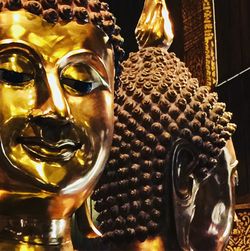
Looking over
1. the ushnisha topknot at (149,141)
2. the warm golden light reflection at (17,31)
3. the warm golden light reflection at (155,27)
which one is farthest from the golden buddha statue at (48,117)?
the warm golden light reflection at (155,27)

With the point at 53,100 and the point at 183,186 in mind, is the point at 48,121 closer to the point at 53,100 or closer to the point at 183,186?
the point at 53,100

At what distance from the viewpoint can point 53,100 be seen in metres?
0.92

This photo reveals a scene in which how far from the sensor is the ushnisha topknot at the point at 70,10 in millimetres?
964

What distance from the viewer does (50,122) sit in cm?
91

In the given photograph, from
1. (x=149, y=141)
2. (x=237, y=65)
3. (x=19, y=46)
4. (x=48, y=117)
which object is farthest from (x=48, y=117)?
(x=237, y=65)

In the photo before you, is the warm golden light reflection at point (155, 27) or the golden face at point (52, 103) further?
the warm golden light reflection at point (155, 27)

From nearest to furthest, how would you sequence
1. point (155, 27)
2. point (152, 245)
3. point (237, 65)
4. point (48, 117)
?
1. point (48, 117)
2. point (152, 245)
3. point (155, 27)
4. point (237, 65)

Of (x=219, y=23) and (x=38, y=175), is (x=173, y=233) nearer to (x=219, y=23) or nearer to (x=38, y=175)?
(x=38, y=175)

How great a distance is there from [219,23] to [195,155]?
5.74 ft

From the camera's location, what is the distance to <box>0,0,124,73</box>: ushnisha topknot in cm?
96

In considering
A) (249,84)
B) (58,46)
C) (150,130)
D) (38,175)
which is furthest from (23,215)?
(249,84)

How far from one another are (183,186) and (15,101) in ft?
1.32

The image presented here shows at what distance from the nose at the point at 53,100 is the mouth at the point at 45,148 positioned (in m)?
0.03

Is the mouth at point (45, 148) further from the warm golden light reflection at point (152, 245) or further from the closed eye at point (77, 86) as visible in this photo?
the warm golden light reflection at point (152, 245)
